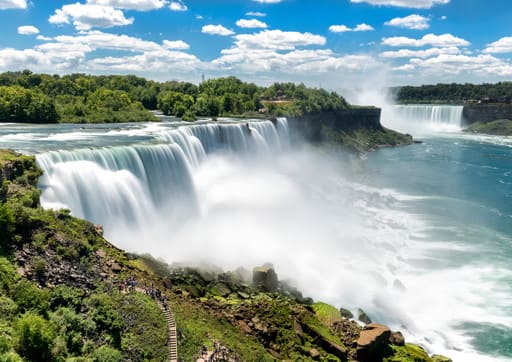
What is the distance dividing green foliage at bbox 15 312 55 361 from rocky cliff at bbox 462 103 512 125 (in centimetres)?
12604

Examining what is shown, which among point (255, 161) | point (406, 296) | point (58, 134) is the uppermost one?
point (58, 134)

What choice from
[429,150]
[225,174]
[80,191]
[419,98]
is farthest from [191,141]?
[419,98]

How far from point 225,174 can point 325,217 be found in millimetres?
10436

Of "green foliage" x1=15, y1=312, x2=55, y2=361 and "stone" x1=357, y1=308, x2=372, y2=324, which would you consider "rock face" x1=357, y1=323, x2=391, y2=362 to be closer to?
"stone" x1=357, y1=308, x2=372, y2=324

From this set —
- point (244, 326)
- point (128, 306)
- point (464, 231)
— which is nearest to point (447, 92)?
point (464, 231)

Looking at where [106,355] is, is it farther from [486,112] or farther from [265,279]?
[486,112]

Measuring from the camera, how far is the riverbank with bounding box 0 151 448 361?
14859 mm

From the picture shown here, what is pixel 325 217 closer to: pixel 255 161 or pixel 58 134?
pixel 255 161

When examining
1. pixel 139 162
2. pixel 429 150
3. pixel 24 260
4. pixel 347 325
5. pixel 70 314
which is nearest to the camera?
pixel 70 314

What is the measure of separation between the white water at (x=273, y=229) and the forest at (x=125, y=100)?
21.0 metres

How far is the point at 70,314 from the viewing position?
15203mm

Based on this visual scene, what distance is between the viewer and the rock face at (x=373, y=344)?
64.6ft

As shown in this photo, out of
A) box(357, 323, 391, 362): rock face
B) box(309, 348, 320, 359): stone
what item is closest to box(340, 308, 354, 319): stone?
box(357, 323, 391, 362): rock face

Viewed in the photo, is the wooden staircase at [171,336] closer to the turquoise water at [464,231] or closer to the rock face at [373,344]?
the rock face at [373,344]
